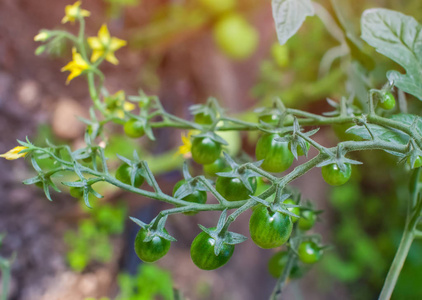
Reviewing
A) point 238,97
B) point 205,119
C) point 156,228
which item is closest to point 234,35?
point 238,97

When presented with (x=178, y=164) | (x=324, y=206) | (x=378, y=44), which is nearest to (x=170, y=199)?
(x=378, y=44)

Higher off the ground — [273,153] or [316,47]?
[273,153]

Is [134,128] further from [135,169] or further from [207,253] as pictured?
[207,253]

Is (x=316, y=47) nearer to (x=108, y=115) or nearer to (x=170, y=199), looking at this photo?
(x=108, y=115)

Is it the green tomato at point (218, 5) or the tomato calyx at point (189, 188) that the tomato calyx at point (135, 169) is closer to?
the tomato calyx at point (189, 188)

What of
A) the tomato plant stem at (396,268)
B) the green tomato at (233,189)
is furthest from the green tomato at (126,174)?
the tomato plant stem at (396,268)

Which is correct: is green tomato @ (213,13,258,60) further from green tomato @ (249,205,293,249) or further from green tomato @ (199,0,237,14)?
green tomato @ (249,205,293,249)
